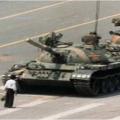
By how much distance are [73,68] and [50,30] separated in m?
15.6

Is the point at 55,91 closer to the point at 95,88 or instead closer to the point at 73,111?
the point at 95,88

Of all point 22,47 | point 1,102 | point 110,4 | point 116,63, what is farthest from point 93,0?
point 1,102

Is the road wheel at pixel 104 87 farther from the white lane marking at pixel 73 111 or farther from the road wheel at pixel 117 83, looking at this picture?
the white lane marking at pixel 73 111

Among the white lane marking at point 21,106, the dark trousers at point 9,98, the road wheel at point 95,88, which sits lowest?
the white lane marking at point 21,106

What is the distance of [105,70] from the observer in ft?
101

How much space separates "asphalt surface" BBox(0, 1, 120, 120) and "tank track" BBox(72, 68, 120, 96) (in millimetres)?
456

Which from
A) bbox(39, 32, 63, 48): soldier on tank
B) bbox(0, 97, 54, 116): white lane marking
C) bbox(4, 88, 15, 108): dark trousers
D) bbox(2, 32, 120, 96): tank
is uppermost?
bbox(39, 32, 63, 48): soldier on tank

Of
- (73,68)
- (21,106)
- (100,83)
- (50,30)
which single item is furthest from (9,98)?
(50,30)

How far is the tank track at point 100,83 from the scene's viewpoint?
1156 inches

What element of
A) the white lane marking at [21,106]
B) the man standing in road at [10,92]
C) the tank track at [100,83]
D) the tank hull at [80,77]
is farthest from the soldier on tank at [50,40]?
the man standing in road at [10,92]

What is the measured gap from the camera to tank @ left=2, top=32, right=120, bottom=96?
1171 inches

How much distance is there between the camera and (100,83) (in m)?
30.6

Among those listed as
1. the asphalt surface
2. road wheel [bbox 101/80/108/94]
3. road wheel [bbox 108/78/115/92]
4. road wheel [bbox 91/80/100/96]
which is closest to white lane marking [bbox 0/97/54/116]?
the asphalt surface

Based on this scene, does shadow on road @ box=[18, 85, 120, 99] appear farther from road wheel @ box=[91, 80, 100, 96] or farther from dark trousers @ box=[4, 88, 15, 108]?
dark trousers @ box=[4, 88, 15, 108]
